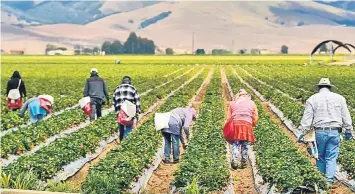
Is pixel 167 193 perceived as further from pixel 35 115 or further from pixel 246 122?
pixel 35 115

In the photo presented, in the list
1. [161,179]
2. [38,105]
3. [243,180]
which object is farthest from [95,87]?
[243,180]

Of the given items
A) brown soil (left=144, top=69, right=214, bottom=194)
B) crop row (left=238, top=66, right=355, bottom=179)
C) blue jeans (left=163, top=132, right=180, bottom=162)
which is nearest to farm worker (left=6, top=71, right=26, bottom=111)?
blue jeans (left=163, top=132, right=180, bottom=162)

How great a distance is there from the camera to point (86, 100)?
1662 cm

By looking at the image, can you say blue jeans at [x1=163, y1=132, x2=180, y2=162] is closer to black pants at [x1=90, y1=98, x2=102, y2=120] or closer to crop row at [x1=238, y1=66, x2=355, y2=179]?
crop row at [x1=238, y1=66, x2=355, y2=179]

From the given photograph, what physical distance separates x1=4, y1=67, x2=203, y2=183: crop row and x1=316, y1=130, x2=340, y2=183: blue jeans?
4.75 meters

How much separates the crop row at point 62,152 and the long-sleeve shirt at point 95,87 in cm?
76

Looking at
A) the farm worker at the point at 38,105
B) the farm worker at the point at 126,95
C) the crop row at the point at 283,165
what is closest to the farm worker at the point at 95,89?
the farm worker at the point at 38,105

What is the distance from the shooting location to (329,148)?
9.96 m

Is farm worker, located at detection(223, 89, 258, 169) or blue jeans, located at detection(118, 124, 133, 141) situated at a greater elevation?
farm worker, located at detection(223, 89, 258, 169)

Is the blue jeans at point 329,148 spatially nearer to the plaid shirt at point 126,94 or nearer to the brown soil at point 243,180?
the brown soil at point 243,180

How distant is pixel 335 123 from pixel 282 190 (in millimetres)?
1478

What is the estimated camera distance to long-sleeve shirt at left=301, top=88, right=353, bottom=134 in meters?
9.87

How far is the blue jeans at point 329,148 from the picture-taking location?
9.90 metres

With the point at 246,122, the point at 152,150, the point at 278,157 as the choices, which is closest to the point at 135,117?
the point at 152,150
